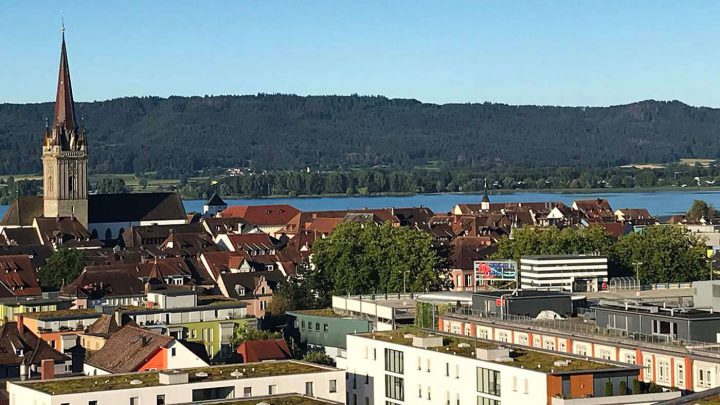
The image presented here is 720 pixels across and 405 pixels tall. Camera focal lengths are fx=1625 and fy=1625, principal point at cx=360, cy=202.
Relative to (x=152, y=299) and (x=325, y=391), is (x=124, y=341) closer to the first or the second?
(x=325, y=391)

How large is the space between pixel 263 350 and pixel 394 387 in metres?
12.1

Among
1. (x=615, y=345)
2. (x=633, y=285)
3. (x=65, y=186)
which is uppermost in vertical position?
(x=65, y=186)

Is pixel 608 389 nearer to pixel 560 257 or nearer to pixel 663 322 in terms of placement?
pixel 663 322

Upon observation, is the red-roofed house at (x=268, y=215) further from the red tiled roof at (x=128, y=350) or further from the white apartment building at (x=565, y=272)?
the red tiled roof at (x=128, y=350)

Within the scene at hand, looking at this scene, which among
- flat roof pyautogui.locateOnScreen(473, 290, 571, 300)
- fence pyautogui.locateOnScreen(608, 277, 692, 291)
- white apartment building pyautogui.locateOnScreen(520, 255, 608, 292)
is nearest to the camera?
flat roof pyautogui.locateOnScreen(473, 290, 571, 300)

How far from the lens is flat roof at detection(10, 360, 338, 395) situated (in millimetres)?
39500

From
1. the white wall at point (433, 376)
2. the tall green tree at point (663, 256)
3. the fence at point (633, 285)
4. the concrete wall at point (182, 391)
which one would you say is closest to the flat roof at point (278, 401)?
the concrete wall at point (182, 391)

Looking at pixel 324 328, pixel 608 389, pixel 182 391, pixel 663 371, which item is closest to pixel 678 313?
pixel 663 371

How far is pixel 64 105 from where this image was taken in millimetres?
123375

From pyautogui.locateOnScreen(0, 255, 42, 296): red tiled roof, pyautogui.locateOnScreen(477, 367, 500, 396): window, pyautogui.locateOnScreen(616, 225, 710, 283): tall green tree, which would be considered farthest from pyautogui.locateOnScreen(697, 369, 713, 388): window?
pyautogui.locateOnScreen(0, 255, 42, 296): red tiled roof

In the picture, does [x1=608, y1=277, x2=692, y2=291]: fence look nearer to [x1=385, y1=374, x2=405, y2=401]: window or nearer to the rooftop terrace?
[x1=385, y1=374, x2=405, y2=401]: window

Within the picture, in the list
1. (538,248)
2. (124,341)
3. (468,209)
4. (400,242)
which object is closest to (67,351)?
(124,341)

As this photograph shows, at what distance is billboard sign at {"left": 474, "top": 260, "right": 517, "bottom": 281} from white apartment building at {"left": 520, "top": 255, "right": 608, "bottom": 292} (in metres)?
0.63

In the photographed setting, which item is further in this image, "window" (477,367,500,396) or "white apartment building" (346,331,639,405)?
"window" (477,367,500,396)
